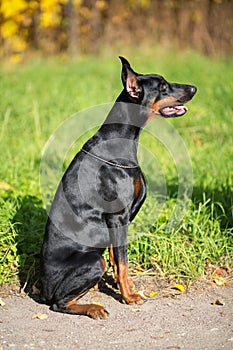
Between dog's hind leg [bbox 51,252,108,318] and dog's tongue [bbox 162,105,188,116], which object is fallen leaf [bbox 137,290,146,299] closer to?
dog's hind leg [bbox 51,252,108,318]

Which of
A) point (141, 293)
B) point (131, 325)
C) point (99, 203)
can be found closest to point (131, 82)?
point (99, 203)

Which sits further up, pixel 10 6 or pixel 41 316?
pixel 10 6

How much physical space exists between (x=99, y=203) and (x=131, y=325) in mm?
899

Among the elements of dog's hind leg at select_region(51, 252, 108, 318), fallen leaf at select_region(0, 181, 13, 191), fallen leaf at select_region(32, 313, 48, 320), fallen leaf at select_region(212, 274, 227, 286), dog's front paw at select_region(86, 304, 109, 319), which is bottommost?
fallen leaf at select_region(212, 274, 227, 286)

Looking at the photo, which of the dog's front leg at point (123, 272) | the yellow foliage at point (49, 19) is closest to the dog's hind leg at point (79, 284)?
the dog's front leg at point (123, 272)

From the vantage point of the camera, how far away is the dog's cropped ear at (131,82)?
12.9 feet

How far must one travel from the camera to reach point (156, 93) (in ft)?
13.6

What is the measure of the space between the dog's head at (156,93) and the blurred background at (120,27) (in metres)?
9.62

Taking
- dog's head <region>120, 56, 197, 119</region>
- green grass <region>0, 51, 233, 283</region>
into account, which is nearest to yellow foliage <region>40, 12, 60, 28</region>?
green grass <region>0, 51, 233, 283</region>

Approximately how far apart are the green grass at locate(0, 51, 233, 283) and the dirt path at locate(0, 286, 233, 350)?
0.36 m

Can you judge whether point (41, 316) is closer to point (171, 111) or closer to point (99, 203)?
point (99, 203)

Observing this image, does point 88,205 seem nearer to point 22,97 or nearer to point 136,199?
point 136,199

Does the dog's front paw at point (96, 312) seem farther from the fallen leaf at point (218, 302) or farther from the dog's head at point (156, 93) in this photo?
the dog's head at point (156, 93)

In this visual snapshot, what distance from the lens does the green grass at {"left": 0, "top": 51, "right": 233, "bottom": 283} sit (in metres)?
4.70
